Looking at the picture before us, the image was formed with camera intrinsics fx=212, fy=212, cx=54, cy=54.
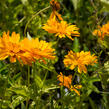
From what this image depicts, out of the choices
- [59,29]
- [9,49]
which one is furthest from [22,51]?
Answer: [59,29]

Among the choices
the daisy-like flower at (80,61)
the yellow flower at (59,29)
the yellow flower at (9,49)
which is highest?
the yellow flower at (59,29)

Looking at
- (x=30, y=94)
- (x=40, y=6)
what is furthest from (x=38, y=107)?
(x=40, y=6)

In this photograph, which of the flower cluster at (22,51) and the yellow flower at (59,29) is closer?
the flower cluster at (22,51)

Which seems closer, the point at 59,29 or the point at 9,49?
the point at 9,49

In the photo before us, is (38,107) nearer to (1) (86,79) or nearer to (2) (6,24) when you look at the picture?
(1) (86,79)

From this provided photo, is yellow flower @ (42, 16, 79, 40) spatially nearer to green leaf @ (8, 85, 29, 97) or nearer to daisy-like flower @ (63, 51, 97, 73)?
daisy-like flower @ (63, 51, 97, 73)

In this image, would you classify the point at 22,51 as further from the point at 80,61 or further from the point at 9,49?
the point at 80,61

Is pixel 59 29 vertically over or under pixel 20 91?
over

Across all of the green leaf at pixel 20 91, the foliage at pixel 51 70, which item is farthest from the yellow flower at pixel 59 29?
the green leaf at pixel 20 91

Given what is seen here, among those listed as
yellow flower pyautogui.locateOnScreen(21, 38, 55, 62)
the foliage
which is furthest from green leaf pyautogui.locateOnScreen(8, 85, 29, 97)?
yellow flower pyautogui.locateOnScreen(21, 38, 55, 62)

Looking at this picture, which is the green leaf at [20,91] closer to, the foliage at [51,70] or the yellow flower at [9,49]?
the foliage at [51,70]

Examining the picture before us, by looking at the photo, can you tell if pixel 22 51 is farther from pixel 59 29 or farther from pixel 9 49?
pixel 59 29

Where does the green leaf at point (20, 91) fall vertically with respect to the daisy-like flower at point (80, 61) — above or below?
below

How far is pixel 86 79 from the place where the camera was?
706 millimetres
